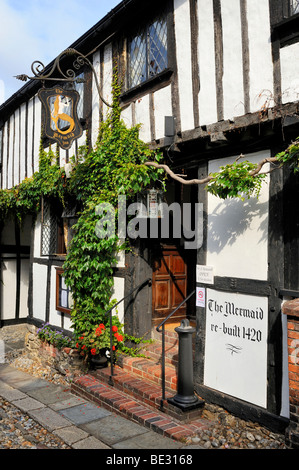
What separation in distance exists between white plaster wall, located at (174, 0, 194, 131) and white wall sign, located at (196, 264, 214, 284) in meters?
1.87

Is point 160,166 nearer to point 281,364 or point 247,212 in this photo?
point 247,212

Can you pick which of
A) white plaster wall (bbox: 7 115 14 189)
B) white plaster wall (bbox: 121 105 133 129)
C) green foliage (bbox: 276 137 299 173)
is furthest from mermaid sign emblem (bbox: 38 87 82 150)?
white plaster wall (bbox: 7 115 14 189)

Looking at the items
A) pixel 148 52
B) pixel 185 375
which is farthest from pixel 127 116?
pixel 185 375

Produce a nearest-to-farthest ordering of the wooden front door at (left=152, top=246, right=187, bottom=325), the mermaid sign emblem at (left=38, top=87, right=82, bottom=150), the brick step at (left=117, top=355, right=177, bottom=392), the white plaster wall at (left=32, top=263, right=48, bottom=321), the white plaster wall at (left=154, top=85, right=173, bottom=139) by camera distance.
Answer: the brick step at (left=117, top=355, right=177, bottom=392) → the white plaster wall at (left=154, top=85, right=173, bottom=139) → the mermaid sign emblem at (left=38, top=87, right=82, bottom=150) → the wooden front door at (left=152, top=246, right=187, bottom=325) → the white plaster wall at (left=32, top=263, right=48, bottom=321)

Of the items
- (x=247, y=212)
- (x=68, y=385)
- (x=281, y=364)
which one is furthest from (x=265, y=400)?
(x=68, y=385)

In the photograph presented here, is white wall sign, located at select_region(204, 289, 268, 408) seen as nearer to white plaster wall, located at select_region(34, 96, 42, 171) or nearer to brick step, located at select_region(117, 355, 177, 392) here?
brick step, located at select_region(117, 355, 177, 392)

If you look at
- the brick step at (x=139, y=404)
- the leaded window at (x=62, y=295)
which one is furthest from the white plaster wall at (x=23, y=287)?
the brick step at (x=139, y=404)

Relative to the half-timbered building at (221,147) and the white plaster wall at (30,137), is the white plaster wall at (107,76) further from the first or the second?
the white plaster wall at (30,137)

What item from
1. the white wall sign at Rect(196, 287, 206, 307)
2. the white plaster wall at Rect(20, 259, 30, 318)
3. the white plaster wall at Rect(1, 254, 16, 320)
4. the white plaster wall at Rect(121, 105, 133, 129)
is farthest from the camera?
the white plaster wall at Rect(20, 259, 30, 318)

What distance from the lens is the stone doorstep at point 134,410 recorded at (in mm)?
4234

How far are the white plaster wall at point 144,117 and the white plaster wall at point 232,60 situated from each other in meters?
1.52

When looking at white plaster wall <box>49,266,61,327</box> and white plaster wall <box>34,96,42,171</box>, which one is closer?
white plaster wall <box>49,266,61,327</box>

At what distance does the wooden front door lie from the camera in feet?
21.6

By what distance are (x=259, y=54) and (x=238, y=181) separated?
1456 millimetres
